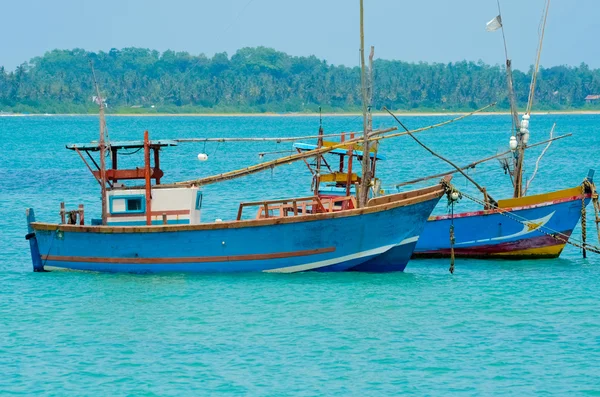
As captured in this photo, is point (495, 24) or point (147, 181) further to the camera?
point (495, 24)

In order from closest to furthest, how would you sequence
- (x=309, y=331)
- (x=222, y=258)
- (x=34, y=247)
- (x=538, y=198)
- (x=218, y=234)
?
(x=309, y=331) → (x=218, y=234) → (x=222, y=258) → (x=34, y=247) → (x=538, y=198)

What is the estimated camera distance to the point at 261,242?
2695 cm

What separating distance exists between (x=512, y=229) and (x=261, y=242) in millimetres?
7551

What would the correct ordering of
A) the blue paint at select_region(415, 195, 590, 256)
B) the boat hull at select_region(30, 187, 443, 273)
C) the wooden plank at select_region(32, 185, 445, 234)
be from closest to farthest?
the wooden plank at select_region(32, 185, 445, 234) → the boat hull at select_region(30, 187, 443, 273) → the blue paint at select_region(415, 195, 590, 256)

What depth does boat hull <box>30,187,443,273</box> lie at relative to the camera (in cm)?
2664

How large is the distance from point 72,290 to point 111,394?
840 centimetres

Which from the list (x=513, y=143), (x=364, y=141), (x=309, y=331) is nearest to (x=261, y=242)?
(x=364, y=141)

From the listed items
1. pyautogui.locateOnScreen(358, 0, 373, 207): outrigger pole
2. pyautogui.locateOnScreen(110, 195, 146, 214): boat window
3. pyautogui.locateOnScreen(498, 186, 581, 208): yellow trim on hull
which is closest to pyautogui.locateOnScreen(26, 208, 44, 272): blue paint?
pyautogui.locateOnScreen(110, 195, 146, 214): boat window

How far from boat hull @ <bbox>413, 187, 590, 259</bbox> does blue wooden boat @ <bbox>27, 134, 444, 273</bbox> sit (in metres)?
3.44

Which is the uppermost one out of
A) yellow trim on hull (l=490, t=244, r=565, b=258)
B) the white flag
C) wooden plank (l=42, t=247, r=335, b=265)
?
the white flag

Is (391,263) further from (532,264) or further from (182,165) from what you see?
(182,165)

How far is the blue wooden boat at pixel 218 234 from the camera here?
26.7 meters

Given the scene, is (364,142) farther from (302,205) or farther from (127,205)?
(127,205)

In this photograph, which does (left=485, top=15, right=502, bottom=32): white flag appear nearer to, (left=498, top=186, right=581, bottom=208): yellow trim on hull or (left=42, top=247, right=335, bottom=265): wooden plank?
(left=498, top=186, right=581, bottom=208): yellow trim on hull
